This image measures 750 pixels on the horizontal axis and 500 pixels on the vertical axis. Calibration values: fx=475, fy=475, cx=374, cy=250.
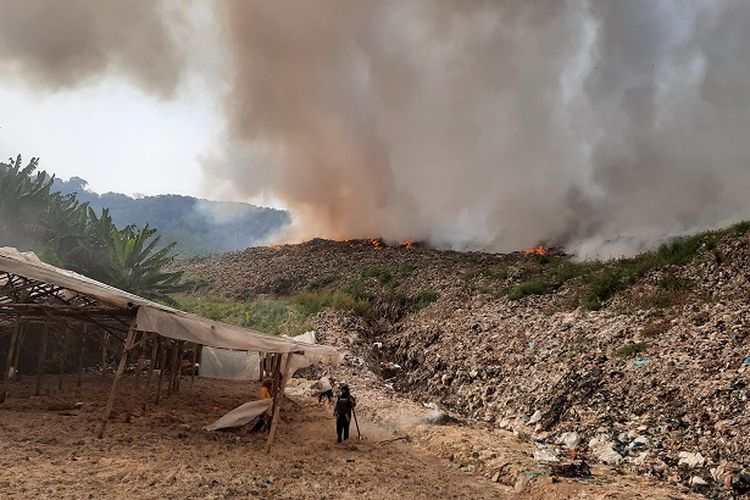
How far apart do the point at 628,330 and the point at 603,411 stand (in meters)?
3.50

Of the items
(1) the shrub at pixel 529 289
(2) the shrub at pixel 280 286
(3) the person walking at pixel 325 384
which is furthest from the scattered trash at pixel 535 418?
(2) the shrub at pixel 280 286

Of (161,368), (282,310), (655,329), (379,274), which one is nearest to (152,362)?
(161,368)

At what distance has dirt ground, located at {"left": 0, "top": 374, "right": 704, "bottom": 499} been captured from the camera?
252 inches

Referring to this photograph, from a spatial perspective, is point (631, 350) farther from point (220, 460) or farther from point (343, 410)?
point (220, 460)

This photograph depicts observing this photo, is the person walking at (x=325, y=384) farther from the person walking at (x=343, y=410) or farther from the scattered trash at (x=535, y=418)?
the scattered trash at (x=535, y=418)

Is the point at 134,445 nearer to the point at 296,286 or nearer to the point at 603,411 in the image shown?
the point at 603,411

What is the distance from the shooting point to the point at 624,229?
28797 mm

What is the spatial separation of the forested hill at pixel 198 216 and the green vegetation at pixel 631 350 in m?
92.7

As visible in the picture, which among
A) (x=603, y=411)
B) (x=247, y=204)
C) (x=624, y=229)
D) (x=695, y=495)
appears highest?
(x=247, y=204)

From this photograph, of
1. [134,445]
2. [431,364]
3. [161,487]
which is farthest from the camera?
[431,364]

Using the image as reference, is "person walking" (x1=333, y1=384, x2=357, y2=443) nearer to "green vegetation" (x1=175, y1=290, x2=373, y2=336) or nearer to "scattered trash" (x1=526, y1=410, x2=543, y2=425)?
"scattered trash" (x1=526, y1=410, x2=543, y2=425)

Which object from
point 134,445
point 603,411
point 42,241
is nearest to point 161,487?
point 134,445

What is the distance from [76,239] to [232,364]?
291 inches

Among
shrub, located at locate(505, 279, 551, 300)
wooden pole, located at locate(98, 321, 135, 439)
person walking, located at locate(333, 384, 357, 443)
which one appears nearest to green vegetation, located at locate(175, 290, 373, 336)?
shrub, located at locate(505, 279, 551, 300)
